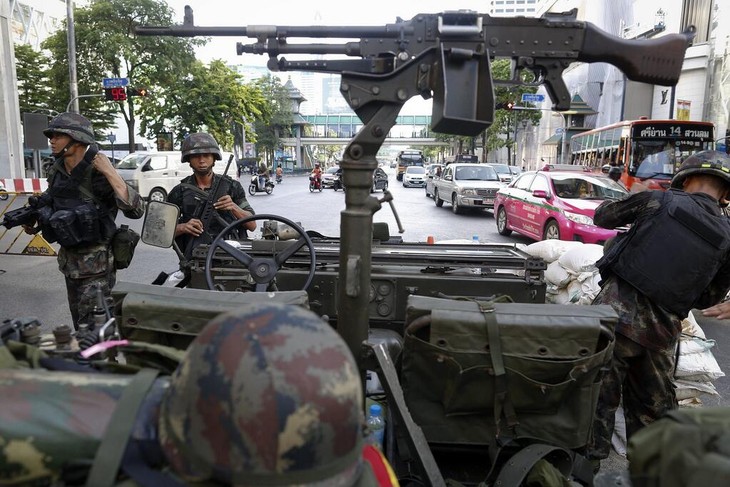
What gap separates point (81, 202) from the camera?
4191mm

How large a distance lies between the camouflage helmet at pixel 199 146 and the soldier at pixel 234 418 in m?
3.52

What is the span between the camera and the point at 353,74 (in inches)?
99.1

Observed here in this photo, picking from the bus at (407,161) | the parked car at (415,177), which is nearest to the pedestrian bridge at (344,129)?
the bus at (407,161)

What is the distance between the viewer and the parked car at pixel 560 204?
9914mm

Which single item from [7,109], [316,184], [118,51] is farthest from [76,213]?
[118,51]

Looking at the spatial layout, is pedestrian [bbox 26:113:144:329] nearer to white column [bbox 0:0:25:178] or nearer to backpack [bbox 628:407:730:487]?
backpack [bbox 628:407:730:487]

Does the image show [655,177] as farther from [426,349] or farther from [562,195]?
[426,349]

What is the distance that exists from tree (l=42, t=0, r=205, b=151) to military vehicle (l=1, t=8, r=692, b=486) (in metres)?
28.9

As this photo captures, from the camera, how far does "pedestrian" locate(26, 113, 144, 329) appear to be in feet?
13.4

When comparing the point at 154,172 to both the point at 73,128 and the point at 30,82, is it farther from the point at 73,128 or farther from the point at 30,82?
the point at 30,82

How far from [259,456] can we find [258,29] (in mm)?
2223

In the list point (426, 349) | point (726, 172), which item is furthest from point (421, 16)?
point (726, 172)

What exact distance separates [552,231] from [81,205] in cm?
856

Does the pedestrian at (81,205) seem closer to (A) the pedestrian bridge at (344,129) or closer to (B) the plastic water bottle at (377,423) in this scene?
(B) the plastic water bottle at (377,423)
